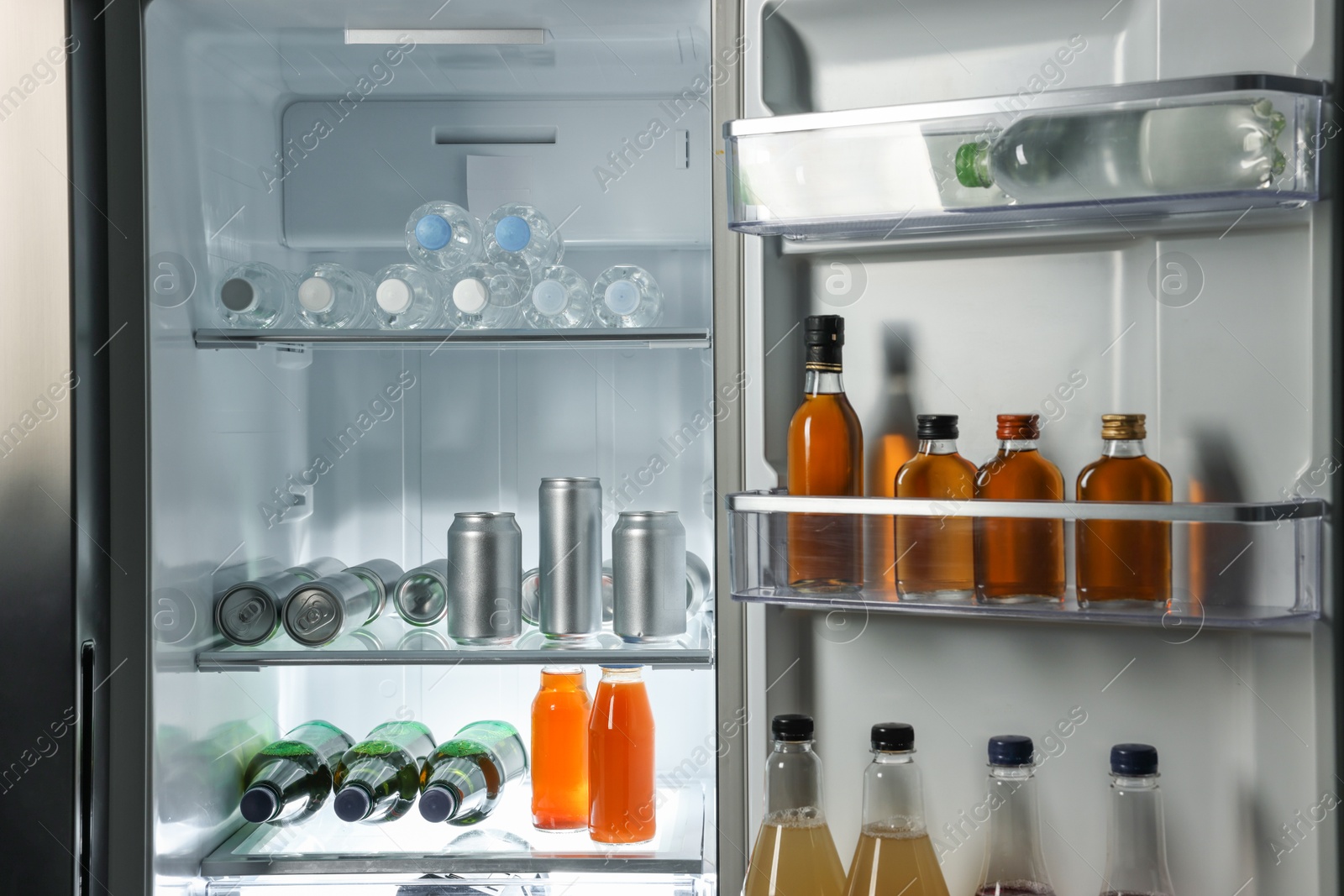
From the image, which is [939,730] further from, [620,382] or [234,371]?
[234,371]

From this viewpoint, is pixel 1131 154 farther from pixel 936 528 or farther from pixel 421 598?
pixel 421 598

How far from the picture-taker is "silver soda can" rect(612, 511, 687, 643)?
1295 millimetres

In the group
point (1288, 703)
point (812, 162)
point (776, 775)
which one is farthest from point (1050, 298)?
point (776, 775)

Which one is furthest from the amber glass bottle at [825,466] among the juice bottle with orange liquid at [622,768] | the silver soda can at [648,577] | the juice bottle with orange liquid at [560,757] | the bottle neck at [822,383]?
the juice bottle with orange liquid at [560,757]

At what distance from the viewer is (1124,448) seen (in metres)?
1.03

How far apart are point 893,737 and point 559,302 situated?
0.69m

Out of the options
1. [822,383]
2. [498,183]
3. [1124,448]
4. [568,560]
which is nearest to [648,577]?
[568,560]

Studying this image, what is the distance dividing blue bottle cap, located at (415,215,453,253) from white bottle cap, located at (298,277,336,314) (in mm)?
148

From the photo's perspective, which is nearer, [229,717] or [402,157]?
[229,717]

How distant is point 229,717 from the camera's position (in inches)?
57.3

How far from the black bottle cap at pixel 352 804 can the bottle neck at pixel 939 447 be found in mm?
820

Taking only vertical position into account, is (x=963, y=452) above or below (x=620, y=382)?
below

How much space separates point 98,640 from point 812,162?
38.7 inches

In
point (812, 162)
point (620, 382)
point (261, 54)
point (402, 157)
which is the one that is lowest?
point (620, 382)
